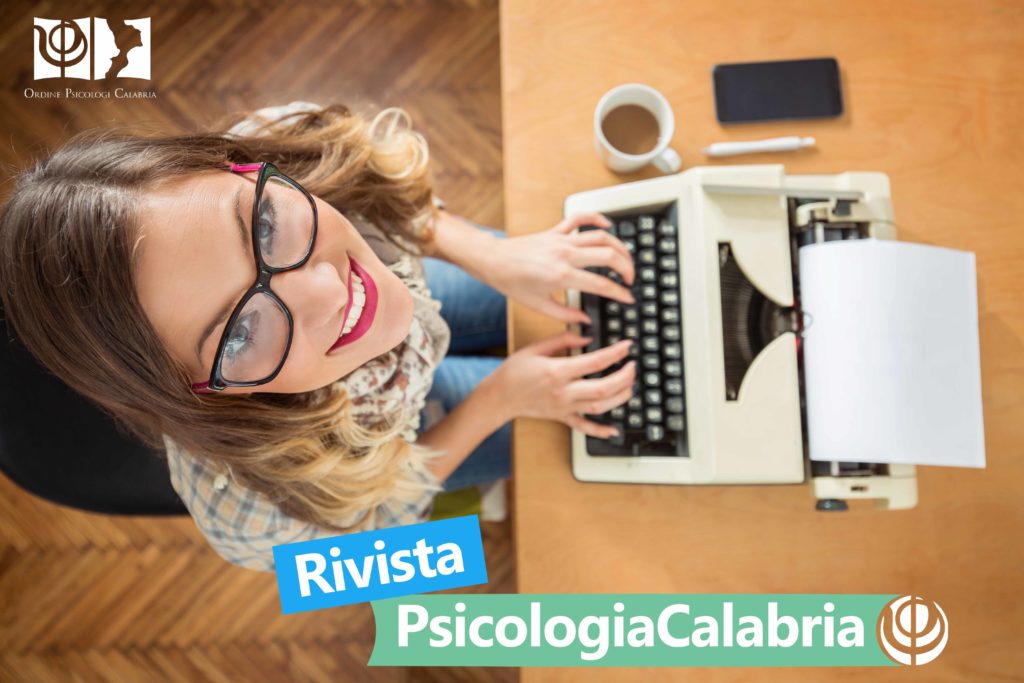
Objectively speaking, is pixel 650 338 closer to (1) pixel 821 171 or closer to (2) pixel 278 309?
(1) pixel 821 171

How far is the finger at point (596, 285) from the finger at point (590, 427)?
0.56ft

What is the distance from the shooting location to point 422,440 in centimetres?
104

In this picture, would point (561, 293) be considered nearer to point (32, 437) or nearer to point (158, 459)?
point (158, 459)

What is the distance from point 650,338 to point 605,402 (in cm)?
11

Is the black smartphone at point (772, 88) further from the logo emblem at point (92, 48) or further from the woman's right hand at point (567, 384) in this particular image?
the logo emblem at point (92, 48)

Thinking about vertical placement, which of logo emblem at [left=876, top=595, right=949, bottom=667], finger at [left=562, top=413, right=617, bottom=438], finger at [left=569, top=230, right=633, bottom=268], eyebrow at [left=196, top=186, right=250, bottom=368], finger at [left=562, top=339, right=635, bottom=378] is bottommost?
logo emblem at [left=876, top=595, right=949, bottom=667]

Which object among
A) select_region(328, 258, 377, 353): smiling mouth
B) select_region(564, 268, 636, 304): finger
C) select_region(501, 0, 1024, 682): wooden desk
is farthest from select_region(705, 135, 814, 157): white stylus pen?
select_region(328, 258, 377, 353): smiling mouth

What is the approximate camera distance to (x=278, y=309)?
659 mm

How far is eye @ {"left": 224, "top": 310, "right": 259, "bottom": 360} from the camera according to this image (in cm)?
65

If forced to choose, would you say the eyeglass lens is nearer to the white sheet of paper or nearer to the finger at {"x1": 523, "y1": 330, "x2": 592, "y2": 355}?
the finger at {"x1": 523, "y1": 330, "x2": 592, "y2": 355}

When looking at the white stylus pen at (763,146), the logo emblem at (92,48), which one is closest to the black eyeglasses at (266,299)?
the white stylus pen at (763,146)

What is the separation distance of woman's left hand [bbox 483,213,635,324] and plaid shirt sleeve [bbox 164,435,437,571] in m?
0.32

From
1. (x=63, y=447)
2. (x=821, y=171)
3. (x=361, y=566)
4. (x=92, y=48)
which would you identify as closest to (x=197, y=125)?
(x=92, y=48)

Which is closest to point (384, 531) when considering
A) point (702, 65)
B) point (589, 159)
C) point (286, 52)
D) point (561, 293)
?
point (561, 293)
